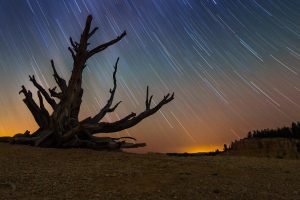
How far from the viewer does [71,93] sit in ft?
69.8

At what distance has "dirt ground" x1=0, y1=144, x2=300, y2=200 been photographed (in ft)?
30.4

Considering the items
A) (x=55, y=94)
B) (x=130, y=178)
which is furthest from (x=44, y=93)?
(x=130, y=178)

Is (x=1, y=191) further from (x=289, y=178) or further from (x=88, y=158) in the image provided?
(x=289, y=178)

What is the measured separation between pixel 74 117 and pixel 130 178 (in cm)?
1149

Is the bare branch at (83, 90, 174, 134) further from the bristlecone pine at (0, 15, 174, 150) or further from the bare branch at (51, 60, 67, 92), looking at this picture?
the bare branch at (51, 60, 67, 92)

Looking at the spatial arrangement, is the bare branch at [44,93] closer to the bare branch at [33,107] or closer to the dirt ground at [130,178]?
the bare branch at [33,107]

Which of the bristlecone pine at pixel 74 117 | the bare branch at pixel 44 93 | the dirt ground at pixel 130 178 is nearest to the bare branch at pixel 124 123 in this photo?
the bristlecone pine at pixel 74 117

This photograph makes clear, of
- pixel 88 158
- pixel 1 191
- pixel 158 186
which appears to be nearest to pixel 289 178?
pixel 158 186

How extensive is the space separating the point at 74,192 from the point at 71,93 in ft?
41.5

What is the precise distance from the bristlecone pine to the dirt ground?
318cm

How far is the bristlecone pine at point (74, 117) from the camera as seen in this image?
19.1 metres

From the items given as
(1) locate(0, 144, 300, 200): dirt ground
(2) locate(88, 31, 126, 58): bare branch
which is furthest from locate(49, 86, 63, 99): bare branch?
(1) locate(0, 144, 300, 200): dirt ground

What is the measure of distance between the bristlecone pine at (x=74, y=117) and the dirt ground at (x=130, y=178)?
10.4 feet

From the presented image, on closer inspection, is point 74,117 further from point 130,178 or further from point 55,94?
point 130,178
